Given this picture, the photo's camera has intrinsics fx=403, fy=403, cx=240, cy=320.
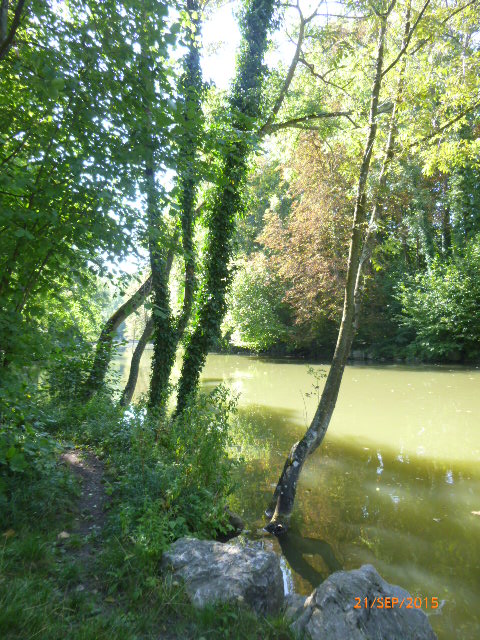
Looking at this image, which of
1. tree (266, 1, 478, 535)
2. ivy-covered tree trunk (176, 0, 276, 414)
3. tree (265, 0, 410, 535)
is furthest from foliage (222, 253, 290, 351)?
tree (265, 0, 410, 535)

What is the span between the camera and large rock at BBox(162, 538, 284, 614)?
8.78ft

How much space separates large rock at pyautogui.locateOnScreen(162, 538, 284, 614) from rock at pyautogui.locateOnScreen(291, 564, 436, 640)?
28 cm

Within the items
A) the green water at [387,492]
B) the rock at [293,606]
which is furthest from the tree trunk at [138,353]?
the rock at [293,606]

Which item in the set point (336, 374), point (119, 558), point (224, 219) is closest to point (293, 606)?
point (119, 558)


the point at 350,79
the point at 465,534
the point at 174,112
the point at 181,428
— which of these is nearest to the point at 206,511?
the point at 181,428

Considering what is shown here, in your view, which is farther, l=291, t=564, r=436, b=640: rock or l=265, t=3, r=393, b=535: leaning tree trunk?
l=265, t=3, r=393, b=535: leaning tree trunk

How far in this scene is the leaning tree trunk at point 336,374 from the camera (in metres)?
5.24

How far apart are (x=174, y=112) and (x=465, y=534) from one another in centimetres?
550

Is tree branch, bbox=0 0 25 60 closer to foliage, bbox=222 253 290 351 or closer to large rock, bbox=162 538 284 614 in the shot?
large rock, bbox=162 538 284 614

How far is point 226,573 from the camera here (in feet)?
9.29

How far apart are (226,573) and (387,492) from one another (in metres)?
4.04

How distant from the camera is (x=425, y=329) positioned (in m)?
21.0

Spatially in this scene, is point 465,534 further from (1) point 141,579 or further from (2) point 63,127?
(2) point 63,127

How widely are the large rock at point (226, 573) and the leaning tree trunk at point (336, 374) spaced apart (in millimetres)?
2101
